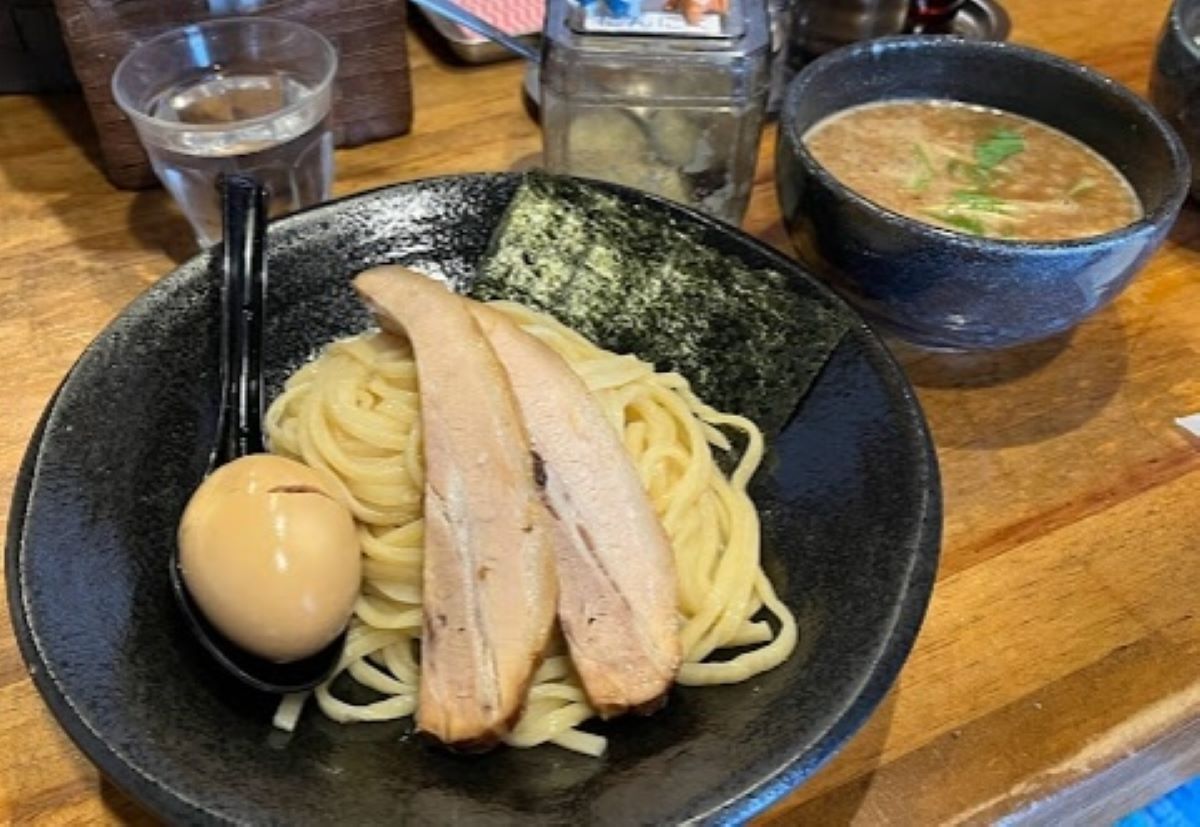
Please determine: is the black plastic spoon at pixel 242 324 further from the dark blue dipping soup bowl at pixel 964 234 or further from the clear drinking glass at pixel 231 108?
the dark blue dipping soup bowl at pixel 964 234

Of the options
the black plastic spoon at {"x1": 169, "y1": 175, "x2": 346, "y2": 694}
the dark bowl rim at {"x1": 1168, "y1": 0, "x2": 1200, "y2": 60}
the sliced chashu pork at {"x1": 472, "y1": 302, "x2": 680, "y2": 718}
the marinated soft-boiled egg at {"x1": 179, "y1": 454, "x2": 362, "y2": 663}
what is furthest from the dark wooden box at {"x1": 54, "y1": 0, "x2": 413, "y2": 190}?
the dark bowl rim at {"x1": 1168, "y1": 0, "x2": 1200, "y2": 60}

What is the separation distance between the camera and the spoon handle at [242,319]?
3.78 ft

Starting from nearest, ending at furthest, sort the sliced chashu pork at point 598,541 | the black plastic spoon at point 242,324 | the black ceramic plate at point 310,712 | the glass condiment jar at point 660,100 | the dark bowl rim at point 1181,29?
the black ceramic plate at point 310,712
the sliced chashu pork at point 598,541
the black plastic spoon at point 242,324
the glass condiment jar at point 660,100
the dark bowl rim at point 1181,29

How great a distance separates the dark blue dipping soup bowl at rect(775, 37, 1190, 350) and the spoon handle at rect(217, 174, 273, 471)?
535mm

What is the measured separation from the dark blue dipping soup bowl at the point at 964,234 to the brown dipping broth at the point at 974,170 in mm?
17

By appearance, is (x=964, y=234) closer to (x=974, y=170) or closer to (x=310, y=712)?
(x=974, y=170)

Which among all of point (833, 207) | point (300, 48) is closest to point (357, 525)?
point (833, 207)

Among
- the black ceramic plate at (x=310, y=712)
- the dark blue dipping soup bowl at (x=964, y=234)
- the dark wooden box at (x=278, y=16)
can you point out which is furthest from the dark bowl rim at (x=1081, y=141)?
the dark wooden box at (x=278, y=16)

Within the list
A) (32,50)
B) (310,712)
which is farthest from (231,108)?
(310,712)

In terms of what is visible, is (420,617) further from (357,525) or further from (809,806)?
(809,806)

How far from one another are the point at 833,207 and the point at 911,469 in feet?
1.03

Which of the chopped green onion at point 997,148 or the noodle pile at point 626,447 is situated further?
the chopped green onion at point 997,148

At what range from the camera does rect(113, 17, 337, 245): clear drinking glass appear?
139 cm

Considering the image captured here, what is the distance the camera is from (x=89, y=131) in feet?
5.44
